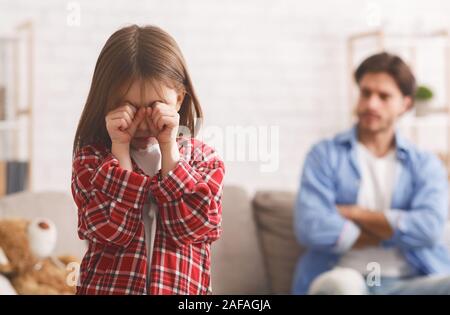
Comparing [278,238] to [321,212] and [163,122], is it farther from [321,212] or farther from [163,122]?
[163,122]

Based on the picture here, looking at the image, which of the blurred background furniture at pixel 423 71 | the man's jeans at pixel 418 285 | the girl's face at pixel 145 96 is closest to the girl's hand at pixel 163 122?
the girl's face at pixel 145 96

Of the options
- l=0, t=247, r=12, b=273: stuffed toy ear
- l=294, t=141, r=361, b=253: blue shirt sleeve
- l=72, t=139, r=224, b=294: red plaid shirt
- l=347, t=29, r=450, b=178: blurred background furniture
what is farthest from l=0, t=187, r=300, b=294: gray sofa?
l=72, t=139, r=224, b=294: red plaid shirt

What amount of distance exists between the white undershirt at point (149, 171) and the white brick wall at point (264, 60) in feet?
3.95

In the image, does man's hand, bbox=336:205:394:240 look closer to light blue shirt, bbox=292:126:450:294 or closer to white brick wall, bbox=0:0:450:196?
light blue shirt, bbox=292:126:450:294

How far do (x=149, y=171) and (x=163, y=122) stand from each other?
55 millimetres

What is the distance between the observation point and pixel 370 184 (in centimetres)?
177

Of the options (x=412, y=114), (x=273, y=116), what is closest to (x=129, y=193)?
(x=273, y=116)

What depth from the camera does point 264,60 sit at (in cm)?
221

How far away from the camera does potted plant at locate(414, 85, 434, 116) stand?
2.31 m

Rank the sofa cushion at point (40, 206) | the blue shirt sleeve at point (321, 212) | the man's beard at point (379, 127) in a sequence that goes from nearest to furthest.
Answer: the sofa cushion at point (40, 206), the blue shirt sleeve at point (321, 212), the man's beard at point (379, 127)

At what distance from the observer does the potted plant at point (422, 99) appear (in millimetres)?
2309

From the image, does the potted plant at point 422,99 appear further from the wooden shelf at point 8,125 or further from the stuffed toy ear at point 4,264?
the stuffed toy ear at point 4,264

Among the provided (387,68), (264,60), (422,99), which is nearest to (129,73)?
(387,68)
